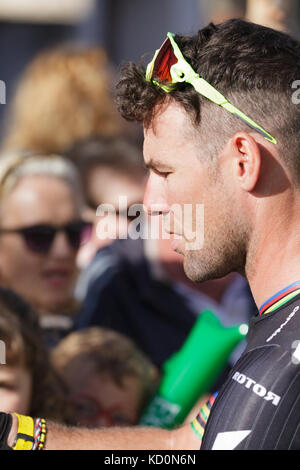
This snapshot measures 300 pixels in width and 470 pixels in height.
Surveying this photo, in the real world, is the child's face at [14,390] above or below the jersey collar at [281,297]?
below

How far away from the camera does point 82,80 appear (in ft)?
17.3

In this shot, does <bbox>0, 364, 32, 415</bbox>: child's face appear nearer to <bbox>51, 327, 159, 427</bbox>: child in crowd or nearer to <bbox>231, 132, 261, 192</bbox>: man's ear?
<bbox>51, 327, 159, 427</bbox>: child in crowd

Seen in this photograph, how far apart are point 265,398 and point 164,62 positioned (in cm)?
92

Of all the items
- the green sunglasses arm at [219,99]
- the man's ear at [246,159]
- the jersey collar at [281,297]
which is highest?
the green sunglasses arm at [219,99]

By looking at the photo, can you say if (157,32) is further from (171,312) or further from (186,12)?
(171,312)

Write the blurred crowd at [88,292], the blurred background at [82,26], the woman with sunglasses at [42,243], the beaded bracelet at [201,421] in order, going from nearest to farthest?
the beaded bracelet at [201,421]
the blurred crowd at [88,292]
the woman with sunglasses at [42,243]
the blurred background at [82,26]

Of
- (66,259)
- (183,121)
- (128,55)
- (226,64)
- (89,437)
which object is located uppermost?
(128,55)

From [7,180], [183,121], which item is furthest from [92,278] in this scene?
[183,121]

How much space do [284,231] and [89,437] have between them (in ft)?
2.63

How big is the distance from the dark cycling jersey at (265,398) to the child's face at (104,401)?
1.35m

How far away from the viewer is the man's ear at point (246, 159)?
1821 mm

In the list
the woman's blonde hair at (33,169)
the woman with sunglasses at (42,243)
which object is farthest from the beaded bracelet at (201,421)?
the woman's blonde hair at (33,169)

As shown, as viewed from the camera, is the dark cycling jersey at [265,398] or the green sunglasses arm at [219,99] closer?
the dark cycling jersey at [265,398]

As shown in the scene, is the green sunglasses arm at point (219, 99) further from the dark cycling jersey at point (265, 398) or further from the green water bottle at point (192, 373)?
the green water bottle at point (192, 373)
